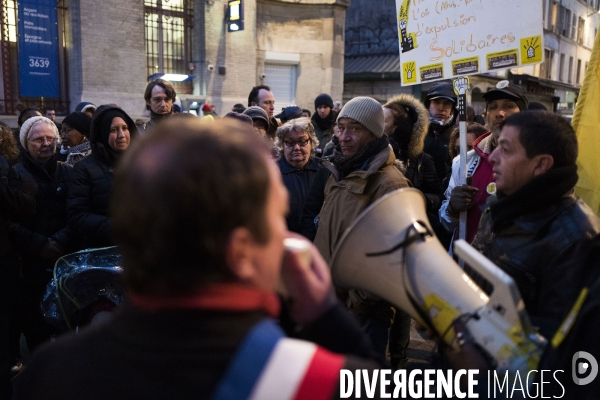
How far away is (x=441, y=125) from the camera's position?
518 centimetres

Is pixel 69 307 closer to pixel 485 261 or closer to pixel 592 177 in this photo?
pixel 485 261

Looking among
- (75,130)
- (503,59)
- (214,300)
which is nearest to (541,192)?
(214,300)

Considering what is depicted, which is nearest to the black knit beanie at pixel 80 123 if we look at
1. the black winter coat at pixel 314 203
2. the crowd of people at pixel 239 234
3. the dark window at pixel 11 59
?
the crowd of people at pixel 239 234

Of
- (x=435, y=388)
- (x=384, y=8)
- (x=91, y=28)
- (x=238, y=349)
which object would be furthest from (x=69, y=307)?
(x=384, y=8)

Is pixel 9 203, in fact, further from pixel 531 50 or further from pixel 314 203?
pixel 531 50

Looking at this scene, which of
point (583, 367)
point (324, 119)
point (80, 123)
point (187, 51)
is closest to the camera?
point (583, 367)

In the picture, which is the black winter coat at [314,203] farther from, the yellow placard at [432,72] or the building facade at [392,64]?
the building facade at [392,64]

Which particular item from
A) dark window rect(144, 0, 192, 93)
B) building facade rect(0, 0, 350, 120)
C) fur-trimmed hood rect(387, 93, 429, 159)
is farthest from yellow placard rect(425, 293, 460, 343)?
dark window rect(144, 0, 192, 93)

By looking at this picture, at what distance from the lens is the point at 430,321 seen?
61.6 inches

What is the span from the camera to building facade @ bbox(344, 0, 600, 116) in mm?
21453

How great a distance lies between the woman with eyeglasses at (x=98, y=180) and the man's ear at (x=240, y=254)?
2849 mm

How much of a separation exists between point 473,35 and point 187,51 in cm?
1257

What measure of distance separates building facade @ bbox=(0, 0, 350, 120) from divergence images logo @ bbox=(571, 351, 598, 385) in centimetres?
1248

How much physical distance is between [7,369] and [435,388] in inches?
112
